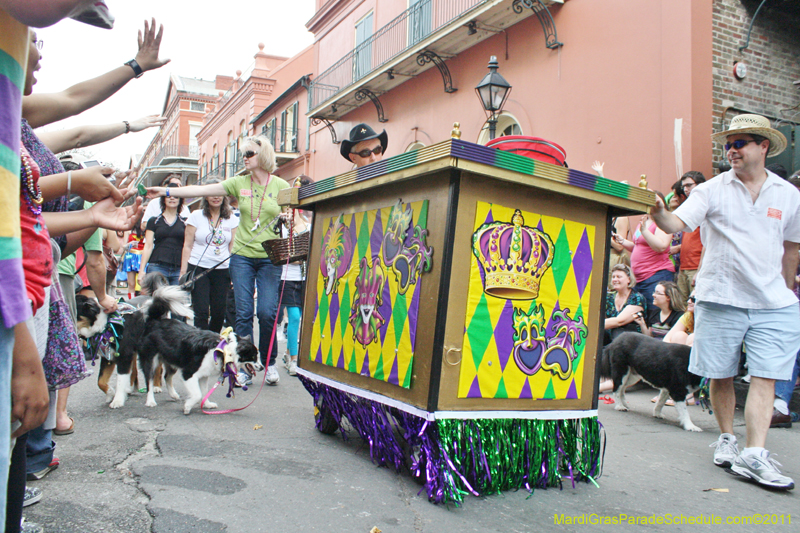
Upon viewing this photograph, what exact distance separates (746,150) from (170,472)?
12.1 feet

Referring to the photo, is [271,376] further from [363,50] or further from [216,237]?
[363,50]

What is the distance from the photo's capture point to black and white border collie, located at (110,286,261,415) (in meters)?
4.70

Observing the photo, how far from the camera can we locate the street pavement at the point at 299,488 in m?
2.61

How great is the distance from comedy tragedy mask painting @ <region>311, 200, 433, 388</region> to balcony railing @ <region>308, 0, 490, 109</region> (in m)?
9.72

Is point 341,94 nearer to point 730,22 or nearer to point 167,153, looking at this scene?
point 730,22

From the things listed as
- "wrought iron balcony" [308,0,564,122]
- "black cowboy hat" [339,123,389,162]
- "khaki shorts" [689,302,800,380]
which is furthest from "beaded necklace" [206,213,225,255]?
"wrought iron balcony" [308,0,564,122]

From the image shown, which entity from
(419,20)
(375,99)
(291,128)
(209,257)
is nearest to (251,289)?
(209,257)

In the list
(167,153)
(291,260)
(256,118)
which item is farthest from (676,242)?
(167,153)

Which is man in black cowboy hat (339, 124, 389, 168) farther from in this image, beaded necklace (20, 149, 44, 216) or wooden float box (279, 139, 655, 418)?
beaded necklace (20, 149, 44, 216)

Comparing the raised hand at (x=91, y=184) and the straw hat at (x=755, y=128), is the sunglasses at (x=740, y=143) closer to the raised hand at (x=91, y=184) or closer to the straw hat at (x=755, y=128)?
the straw hat at (x=755, y=128)

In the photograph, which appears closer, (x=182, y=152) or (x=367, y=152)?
(x=367, y=152)

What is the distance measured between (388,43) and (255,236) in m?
12.7

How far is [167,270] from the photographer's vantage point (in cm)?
695

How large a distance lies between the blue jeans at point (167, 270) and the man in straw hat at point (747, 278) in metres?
5.23
